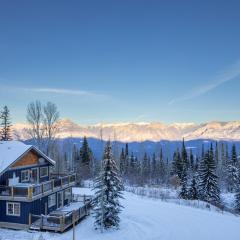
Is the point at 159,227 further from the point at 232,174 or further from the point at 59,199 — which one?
the point at 232,174

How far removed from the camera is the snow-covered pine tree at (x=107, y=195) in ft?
88.3

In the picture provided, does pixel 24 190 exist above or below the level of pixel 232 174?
above

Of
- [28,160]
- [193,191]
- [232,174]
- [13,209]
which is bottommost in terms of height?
[193,191]

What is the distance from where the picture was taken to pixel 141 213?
3381 cm

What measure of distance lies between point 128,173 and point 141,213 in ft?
195

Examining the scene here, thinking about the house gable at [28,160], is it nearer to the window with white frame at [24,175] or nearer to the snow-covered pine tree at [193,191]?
the window with white frame at [24,175]

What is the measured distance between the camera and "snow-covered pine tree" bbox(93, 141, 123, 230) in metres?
26.9

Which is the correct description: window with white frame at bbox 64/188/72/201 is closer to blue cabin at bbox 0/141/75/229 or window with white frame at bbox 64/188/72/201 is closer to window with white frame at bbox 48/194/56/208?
blue cabin at bbox 0/141/75/229

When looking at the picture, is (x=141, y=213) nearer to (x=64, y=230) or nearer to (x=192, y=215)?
(x=192, y=215)

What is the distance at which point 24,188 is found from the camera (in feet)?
87.5

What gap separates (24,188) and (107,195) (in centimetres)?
667

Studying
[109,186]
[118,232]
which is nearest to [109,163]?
[109,186]

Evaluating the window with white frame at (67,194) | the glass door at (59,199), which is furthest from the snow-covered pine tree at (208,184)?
the glass door at (59,199)

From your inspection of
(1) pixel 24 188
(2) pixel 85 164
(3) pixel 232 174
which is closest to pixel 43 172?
(1) pixel 24 188
